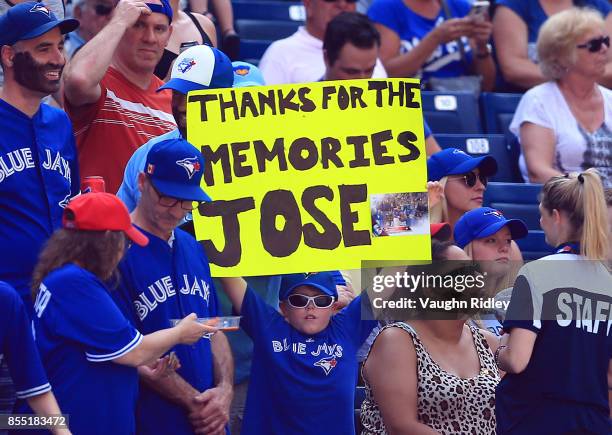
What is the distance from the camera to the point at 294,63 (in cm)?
716

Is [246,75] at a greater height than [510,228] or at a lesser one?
greater

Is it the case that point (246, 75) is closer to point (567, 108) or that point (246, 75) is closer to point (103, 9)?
point (103, 9)

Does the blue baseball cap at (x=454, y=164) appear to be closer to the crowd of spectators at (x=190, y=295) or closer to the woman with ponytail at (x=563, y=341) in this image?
the crowd of spectators at (x=190, y=295)

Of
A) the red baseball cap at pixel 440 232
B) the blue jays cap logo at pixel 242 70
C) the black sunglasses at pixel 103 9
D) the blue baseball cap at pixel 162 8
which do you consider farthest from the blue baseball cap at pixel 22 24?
the black sunglasses at pixel 103 9

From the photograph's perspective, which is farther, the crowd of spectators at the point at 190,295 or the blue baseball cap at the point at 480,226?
the blue baseball cap at the point at 480,226

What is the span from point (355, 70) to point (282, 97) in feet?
5.70

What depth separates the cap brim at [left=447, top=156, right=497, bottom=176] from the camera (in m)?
5.63

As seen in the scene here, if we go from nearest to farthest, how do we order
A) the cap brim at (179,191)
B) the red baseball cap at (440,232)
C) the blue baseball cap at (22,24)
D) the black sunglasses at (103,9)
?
1. the cap brim at (179,191)
2. the blue baseball cap at (22,24)
3. the red baseball cap at (440,232)
4. the black sunglasses at (103,9)

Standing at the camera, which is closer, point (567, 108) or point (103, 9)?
point (103, 9)

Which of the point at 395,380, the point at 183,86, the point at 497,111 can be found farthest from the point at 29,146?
the point at 497,111

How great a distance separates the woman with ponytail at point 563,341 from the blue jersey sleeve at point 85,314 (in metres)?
1.42

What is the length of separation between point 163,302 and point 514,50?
416cm

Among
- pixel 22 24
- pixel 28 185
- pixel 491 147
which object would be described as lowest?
pixel 491 147

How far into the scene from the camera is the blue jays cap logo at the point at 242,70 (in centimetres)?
554
